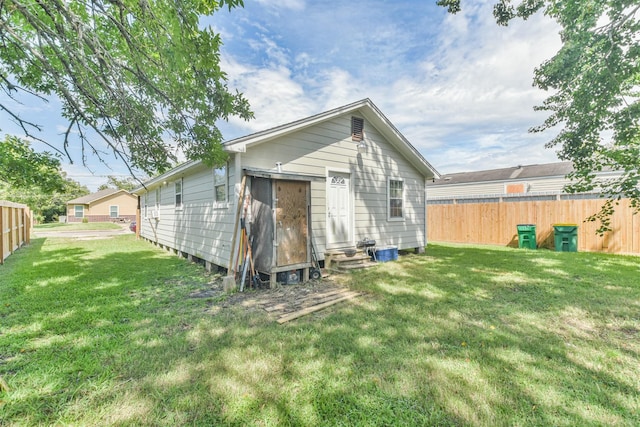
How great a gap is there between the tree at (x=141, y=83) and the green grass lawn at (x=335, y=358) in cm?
215

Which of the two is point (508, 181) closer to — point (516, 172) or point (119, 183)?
point (516, 172)

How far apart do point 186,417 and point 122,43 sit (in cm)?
655

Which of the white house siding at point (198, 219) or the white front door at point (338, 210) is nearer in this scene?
the white house siding at point (198, 219)

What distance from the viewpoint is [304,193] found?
5668mm

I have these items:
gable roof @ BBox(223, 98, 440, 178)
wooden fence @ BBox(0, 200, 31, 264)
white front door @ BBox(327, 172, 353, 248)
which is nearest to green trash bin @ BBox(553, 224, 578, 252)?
gable roof @ BBox(223, 98, 440, 178)

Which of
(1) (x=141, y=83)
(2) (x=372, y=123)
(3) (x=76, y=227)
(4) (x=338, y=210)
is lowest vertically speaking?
(3) (x=76, y=227)

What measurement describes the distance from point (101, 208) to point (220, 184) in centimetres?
3706

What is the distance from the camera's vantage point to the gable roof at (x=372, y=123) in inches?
210

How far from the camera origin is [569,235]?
8773 mm

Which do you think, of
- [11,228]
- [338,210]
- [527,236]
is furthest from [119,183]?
[527,236]

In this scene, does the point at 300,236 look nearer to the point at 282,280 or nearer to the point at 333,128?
the point at 282,280

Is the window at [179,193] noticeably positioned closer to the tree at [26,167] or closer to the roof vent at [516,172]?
the tree at [26,167]

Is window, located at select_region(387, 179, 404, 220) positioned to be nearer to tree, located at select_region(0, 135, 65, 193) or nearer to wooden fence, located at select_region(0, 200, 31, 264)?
tree, located at select_region(0, 135, 65, 193)

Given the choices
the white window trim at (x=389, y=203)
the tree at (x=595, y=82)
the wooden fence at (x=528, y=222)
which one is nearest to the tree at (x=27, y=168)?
the white window trim at (x=389, y=203)
